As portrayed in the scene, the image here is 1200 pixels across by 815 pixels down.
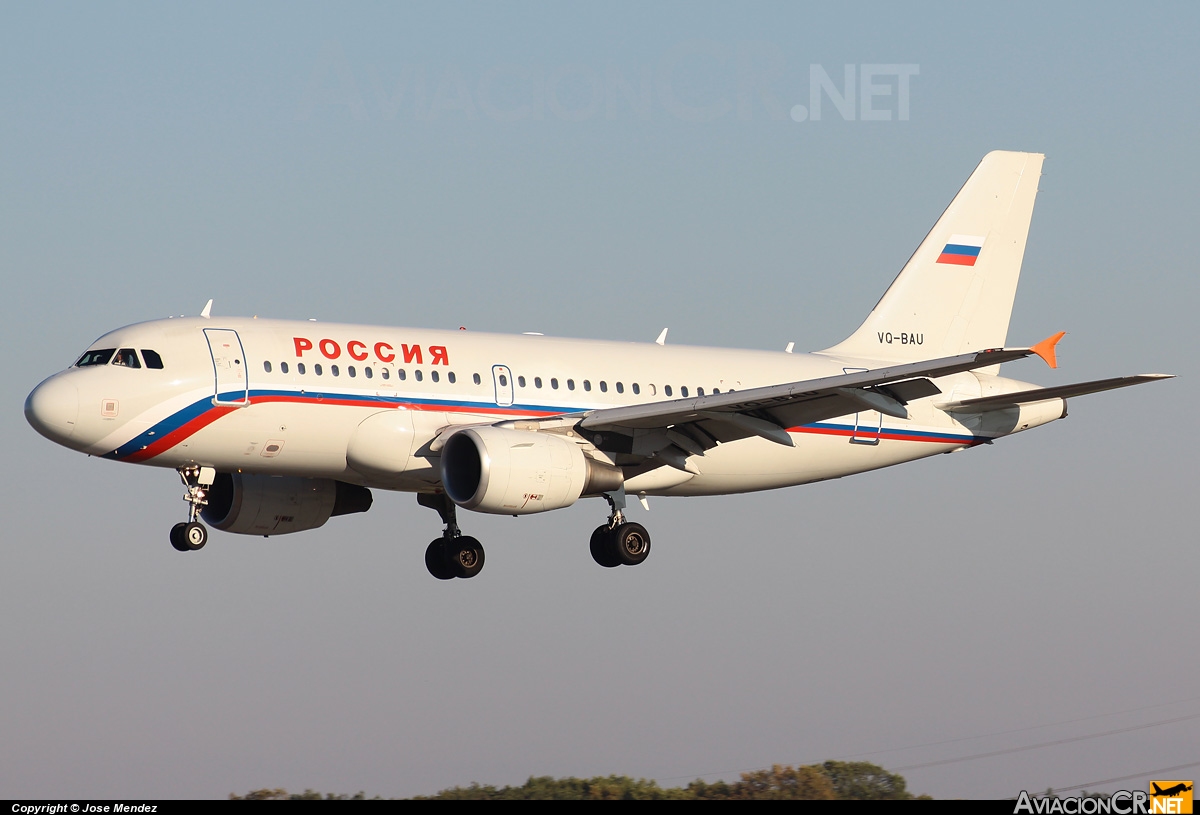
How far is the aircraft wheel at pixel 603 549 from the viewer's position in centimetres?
4247

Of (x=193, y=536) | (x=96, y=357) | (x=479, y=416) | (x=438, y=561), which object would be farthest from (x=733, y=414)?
(x=96, y=357)

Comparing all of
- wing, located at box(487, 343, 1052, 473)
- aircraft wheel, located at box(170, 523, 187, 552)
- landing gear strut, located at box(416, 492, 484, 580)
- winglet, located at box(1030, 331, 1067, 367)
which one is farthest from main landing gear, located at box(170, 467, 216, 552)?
winglet, located at box(1030, 331, 1067, 367)

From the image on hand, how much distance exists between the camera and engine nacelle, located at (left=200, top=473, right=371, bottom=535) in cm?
4256

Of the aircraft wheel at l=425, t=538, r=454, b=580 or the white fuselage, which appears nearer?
the white fuselage

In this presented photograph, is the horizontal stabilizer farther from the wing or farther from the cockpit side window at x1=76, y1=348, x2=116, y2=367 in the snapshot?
the cockpit side window at x1=76, y1=348, x2=116, y2=367

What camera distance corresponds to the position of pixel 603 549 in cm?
4259

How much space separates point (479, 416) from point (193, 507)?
21.4 ft

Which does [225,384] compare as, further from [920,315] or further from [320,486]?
[920,315]

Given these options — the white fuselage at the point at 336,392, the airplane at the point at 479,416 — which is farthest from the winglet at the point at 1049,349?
the white fuselage at the point at 336,392

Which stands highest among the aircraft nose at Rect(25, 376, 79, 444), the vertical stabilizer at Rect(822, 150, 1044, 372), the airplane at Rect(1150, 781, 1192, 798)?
the vertical stabilizer at Rect(822, 150, 1044, 372)

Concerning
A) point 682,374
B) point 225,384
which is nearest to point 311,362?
point 225,384

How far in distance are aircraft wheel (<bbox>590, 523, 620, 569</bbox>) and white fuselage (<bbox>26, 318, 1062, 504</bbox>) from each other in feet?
3.97

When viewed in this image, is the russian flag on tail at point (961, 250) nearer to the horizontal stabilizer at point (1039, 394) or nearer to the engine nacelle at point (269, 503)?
the horizontal stabilizer at point (1039, 394)

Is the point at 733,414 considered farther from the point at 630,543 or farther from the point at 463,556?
the point at 463,556
